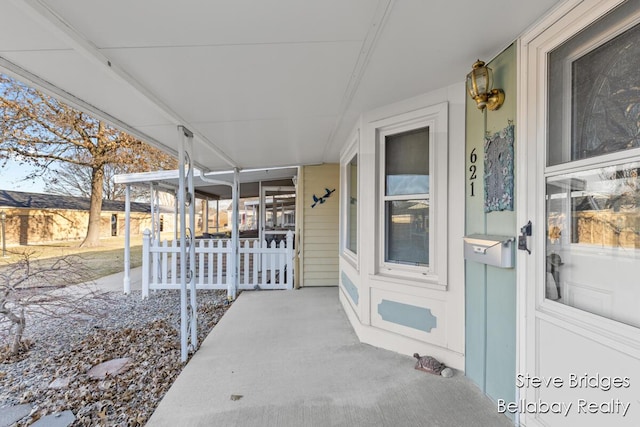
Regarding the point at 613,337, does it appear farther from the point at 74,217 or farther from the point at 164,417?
the point at 74,217

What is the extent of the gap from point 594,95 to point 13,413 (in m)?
4.11

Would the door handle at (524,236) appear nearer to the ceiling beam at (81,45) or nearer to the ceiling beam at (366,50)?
the ceiling beam at (366,50)

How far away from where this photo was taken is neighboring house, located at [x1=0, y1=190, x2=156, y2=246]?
513 inches

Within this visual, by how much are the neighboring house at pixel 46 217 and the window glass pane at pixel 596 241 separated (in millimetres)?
17529

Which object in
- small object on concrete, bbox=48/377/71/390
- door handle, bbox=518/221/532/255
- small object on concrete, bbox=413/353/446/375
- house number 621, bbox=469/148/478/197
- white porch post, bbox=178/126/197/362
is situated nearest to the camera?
door handle, bbox=518/221/532/255

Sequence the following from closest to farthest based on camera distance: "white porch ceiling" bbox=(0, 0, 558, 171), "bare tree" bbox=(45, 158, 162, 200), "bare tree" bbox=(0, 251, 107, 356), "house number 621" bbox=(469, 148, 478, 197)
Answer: "white porch ceiling" bbox=(0, 0, 558, 171)
"house number 621" bbox=(469, 148, 478, 197)
"bare tree" bbox=(0, 251, 107, 356)
"bare tree" bbox=(45, 158, 162, 200)

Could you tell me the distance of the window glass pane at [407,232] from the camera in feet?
8.64

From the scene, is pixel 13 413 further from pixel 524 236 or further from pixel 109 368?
pixel 524 236

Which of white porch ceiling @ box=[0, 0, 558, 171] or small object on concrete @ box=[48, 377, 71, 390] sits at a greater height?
white porch ceiling @ box=[0, 0, 558, 171]

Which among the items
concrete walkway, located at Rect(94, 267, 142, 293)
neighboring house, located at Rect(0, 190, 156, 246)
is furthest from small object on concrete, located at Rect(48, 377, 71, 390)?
neighboring house, located at Rect(0, 190, 156, 246)

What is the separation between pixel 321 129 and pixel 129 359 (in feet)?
10.2

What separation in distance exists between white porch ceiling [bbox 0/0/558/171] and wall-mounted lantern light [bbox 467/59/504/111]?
10cm

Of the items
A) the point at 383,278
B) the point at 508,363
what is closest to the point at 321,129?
the point at 383,278

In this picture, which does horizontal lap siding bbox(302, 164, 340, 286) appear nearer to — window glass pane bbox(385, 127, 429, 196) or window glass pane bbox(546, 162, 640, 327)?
window glass pane bbox(385, 127, 429, 196)
